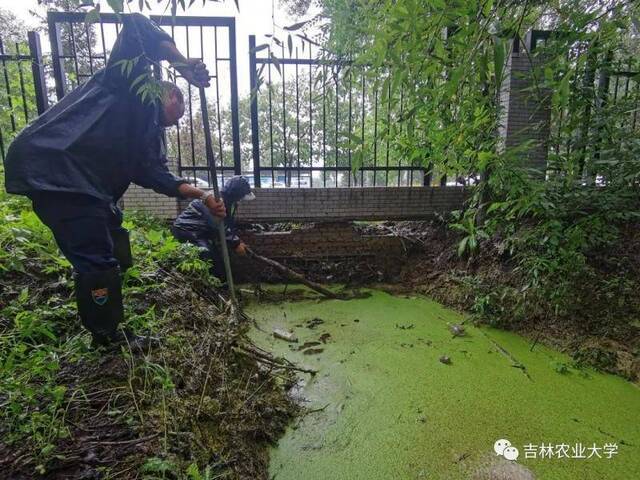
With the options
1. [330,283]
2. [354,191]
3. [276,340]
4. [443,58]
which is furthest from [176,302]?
[354,191]

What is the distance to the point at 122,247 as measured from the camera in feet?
6.40

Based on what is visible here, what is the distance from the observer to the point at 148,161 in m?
1.82

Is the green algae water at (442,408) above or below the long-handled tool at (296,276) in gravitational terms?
below

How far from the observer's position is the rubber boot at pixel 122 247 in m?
1.89

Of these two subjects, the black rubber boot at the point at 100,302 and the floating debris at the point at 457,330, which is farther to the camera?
the floating debris at the point at 457,330

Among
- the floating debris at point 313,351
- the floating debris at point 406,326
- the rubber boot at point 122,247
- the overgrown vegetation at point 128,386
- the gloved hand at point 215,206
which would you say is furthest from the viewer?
the floating debris at point 406,326

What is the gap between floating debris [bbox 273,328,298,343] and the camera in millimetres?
2875

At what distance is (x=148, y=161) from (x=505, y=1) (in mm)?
1604

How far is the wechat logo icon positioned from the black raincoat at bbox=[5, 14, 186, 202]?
6.86 ft

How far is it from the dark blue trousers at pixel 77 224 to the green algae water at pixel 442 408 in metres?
1.19

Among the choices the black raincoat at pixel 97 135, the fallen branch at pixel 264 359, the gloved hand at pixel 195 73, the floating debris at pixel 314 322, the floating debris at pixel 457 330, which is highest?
the gloved hand at pixel 195 73

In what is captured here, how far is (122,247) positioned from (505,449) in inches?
84.7

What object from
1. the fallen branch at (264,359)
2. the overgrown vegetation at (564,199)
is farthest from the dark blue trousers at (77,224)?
the overgrown vegetation at (564,199)

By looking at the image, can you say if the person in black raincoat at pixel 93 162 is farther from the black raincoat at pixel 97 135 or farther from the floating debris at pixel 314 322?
the floating debris at pixel 314 322
